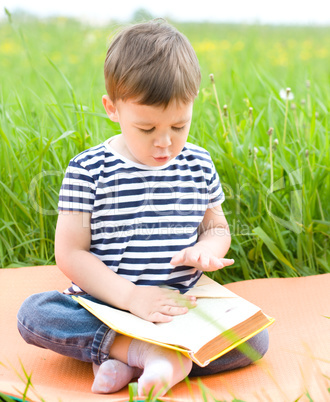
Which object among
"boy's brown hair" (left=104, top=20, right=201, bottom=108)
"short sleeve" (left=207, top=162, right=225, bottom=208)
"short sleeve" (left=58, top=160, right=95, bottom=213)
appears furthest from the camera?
"short sleeve" (left=207, top=162, right=225, bottom=208)

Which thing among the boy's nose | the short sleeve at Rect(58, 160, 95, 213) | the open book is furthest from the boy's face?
the open book

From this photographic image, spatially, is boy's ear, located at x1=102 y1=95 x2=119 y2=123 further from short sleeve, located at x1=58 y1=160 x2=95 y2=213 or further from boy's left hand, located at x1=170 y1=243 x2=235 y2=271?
boy's left hand, located at x1=170 y1=243 x2=235 y2=271

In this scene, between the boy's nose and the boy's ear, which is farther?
the boy's ear

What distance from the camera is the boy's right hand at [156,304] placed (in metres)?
1.41

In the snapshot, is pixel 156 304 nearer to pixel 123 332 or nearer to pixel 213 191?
pixel 123 332

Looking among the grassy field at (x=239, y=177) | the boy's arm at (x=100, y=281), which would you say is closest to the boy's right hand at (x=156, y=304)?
the boy's arm at (x=100, y=281)

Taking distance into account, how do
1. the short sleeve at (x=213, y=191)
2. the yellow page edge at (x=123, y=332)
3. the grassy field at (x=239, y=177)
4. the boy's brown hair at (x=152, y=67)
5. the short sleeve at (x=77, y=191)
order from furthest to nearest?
the grassy field at (x=239, y=177) → the short sleeve at (x=213, y=191) → the short sleeve at (x=77, y=191) → the boy's brown hair at (x=152, y=67) → the yellow page edge at (x=123, y=332)

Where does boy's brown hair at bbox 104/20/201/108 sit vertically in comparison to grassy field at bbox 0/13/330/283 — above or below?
above

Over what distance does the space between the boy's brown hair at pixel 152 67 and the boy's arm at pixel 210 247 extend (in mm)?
343

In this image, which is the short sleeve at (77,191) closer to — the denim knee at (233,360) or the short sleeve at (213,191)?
the short sleeve at (213,191)

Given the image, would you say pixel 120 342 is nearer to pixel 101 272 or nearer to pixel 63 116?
pixel 101 272

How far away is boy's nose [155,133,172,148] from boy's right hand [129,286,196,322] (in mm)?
328

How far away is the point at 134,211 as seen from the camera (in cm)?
157

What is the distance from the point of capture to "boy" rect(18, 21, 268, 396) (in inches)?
54.8
